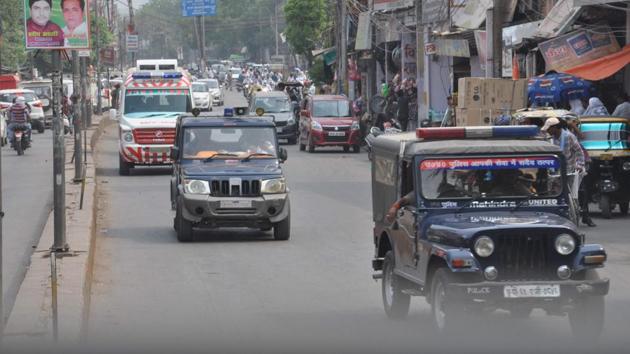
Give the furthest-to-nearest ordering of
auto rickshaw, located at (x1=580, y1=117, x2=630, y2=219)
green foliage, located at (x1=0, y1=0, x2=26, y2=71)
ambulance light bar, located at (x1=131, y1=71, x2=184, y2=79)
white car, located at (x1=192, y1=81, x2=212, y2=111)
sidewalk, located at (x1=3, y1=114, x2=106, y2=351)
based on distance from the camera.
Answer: white car, located at (x1=192, y1=81, x2=212, y2=111)
green foliage, located at (x1=0, y1=0, x2=26, y2=71)
ambulance light bar, located at (x1=131, y1=71, x2=184, y2=79)
auto rickshaw, located at (x1=580, y1=117, x2=630, y2=219)
sidewalk, located at (x1=3, y1=114, x2=106, y2=351)

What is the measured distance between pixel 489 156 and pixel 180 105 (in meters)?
23.4

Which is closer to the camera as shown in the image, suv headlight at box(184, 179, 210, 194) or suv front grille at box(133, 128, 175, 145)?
suv headlight at box(184, 179, 210, 194)

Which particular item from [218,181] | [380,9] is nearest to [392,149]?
[218,181]

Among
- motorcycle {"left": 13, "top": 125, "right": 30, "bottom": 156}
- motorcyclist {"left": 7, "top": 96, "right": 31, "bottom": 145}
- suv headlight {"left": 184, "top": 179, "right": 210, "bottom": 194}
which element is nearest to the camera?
suv headlight {"left": 184, "top": 179, "right": 210, "bottom": 194}

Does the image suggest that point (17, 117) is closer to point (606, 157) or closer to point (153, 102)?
point (153, 102)

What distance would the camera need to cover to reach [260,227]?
63.2 ft

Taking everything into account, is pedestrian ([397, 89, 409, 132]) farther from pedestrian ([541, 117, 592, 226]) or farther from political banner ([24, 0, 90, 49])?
political banner ([24, 0, 90, 49])

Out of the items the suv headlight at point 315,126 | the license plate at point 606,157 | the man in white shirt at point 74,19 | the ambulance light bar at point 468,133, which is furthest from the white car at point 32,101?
the ambulance light bar at point 468,133

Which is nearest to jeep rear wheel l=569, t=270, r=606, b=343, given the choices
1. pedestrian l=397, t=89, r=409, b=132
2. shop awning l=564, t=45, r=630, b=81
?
shop awning l=564, t=45, r=630, b=81

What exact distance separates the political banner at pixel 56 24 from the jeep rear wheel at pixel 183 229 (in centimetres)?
424

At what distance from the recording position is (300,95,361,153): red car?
133 ft

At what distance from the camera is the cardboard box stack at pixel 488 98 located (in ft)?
87.7

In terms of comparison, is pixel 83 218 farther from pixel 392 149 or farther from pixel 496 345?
pixel 496 345

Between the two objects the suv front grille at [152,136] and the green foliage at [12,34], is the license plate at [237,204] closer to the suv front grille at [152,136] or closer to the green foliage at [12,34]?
the suv front grille at [152,136]
